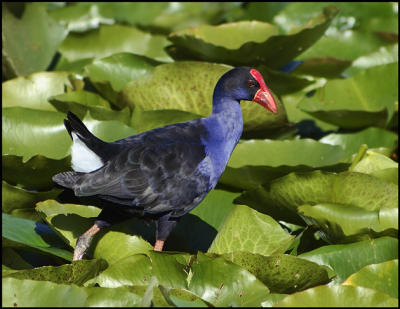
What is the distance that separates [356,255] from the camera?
217 centimetres

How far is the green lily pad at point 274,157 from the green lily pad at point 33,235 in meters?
0.65

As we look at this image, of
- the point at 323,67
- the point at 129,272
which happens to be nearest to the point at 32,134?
the point at 129,272

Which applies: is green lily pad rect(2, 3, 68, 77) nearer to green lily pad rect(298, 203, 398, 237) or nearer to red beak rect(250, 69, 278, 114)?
red beak rect(250, 69, 278, 114)

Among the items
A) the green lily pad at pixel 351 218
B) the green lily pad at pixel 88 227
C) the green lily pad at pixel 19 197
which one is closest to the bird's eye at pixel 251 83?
the green lily pad at pixel 351 218

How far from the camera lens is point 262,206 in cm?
256

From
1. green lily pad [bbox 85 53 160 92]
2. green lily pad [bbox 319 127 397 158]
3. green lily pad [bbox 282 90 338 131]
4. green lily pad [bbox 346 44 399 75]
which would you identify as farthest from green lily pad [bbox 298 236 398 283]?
green lily pad [bbox 346 44 399 75]

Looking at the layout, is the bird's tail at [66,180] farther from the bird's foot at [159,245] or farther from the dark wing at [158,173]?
the bird's foot at [159,245]

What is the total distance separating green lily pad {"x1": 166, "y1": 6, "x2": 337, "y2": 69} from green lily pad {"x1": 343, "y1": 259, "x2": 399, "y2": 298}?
1348mm

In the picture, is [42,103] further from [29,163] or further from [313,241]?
[313,241]

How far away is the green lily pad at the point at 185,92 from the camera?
291 centimetres

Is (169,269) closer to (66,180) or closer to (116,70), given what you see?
(66,180)

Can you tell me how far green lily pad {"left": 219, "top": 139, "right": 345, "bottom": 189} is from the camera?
264 centimetres

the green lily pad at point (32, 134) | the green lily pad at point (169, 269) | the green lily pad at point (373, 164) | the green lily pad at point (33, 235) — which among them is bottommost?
the green lily pad at point (373, 164)

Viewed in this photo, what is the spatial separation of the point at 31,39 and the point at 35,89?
475 mm
